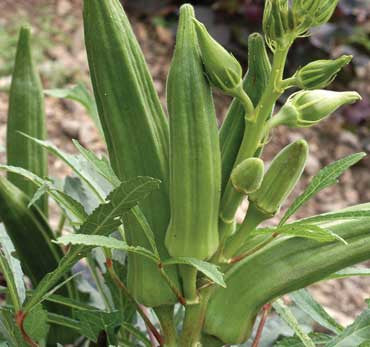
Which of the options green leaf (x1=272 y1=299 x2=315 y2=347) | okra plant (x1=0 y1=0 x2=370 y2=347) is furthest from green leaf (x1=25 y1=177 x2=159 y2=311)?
green leaf (x1=272 y1=299 x2=315 y2=347)

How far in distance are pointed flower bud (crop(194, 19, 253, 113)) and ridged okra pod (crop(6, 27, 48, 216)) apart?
1.20ft

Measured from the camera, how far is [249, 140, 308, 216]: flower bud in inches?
27.2

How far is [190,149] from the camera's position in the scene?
2.30ft

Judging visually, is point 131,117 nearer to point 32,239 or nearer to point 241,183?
point 241,183

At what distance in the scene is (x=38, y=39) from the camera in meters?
2.88

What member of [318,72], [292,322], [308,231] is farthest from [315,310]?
[318,72]

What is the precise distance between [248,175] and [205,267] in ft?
0.31

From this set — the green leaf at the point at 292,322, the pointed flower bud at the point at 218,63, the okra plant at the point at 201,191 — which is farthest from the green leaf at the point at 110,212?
the green leaf at the point at 292,322

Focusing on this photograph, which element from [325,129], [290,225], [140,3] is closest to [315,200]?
[325,129]

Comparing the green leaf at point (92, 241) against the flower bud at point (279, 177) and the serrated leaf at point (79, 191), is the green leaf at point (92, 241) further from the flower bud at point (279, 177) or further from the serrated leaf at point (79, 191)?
the serrated leaf at point (79, 191)

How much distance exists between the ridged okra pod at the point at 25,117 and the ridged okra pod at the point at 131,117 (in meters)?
0.27

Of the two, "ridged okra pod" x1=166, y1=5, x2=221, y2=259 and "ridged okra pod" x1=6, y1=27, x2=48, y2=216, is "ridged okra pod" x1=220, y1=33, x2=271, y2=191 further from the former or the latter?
"ridged okra pod" x1=6, y1=27, x2=48, y2=216

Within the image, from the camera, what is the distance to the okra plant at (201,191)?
0.69 meters

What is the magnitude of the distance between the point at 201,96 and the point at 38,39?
2.30m
